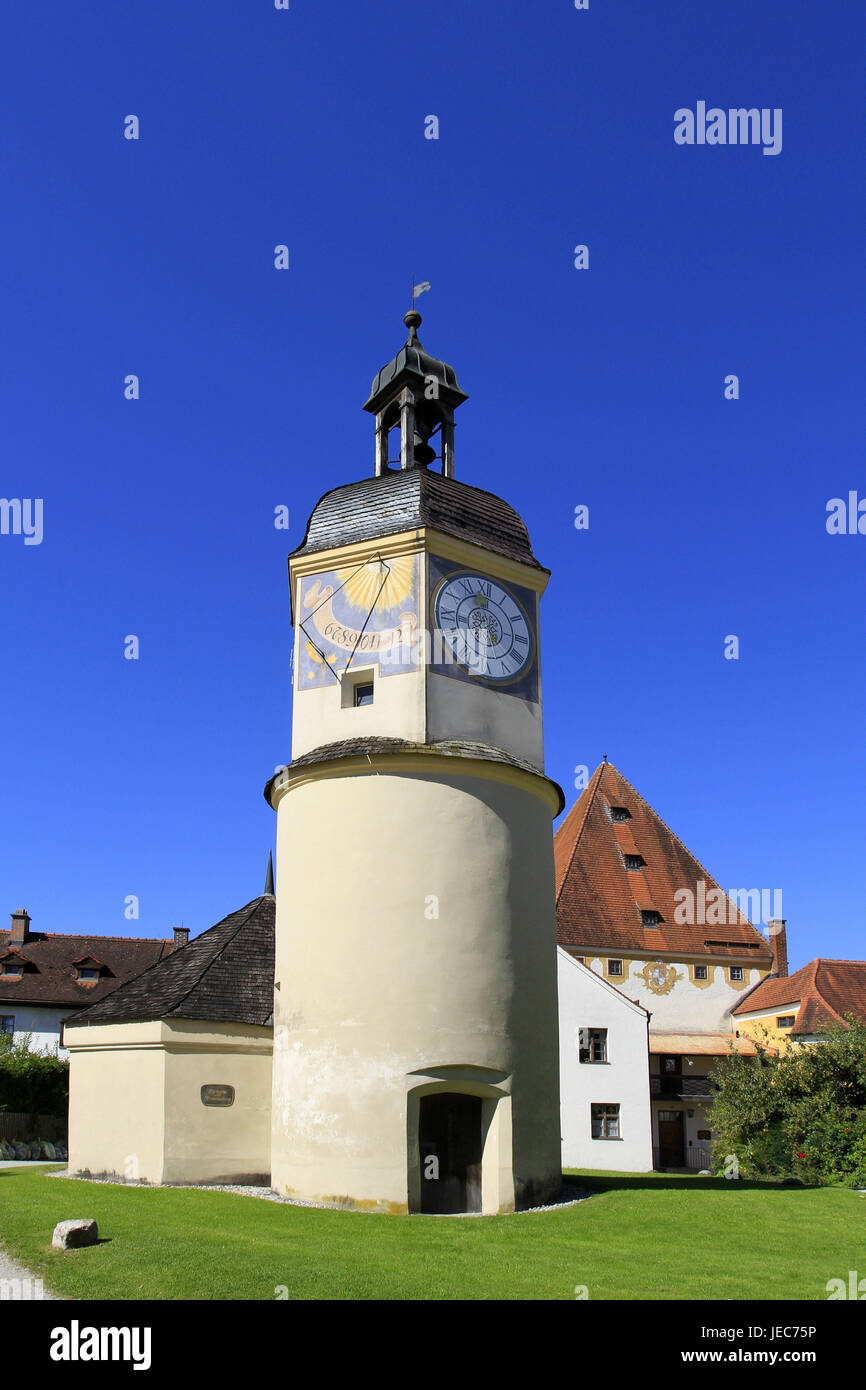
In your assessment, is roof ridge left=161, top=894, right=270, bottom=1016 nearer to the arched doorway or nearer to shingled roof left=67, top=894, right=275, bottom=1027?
shingled roof left=67, top=894, right=275, bottom=1027

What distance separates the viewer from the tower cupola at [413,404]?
20559mm

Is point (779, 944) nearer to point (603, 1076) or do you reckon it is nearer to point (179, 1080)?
point (603, 1076)

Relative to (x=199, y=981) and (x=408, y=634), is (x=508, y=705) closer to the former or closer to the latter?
(x=408, y=634)

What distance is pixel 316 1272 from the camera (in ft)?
33.4

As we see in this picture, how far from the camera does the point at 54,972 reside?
149 feet

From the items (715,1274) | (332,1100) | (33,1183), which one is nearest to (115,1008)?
(33,1183)

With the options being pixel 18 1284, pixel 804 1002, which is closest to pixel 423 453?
pixel 18 1284

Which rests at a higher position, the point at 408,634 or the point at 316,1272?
the point at 408,634

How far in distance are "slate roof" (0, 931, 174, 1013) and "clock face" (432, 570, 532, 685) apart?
2881cm

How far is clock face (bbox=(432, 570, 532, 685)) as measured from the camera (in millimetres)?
17984

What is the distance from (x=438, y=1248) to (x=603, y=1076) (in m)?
19.7
